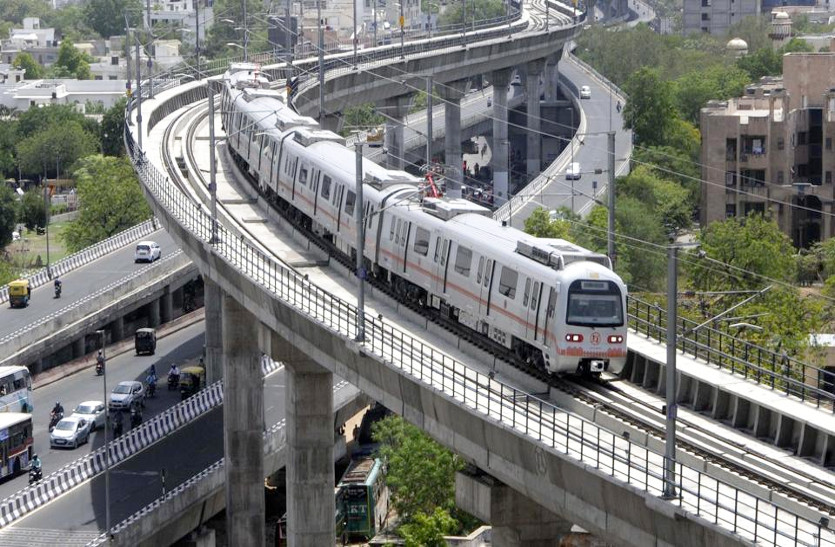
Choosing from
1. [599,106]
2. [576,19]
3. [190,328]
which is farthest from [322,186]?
[576,19]

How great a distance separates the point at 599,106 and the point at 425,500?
9721 centimetres

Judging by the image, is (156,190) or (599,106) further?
(599,106)

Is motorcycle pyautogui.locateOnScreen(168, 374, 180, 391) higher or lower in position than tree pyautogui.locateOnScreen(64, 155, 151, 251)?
lower

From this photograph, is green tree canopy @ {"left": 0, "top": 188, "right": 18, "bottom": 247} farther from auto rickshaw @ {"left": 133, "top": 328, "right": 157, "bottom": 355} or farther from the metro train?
the metro train

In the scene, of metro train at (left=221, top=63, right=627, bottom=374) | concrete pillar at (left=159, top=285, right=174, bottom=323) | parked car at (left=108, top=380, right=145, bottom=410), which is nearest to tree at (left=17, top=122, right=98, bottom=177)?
concrete pillar at (left=159, top=285, right=174, bottom=323)

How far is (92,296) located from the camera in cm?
9806

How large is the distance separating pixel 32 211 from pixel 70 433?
6852 centimetres

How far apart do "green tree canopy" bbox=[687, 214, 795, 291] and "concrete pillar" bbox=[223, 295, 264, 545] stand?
20357 mm

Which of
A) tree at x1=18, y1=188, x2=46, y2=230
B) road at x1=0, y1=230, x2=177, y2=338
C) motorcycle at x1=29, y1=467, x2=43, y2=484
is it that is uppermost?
road at x1=0, y1=230, x2=177, y2=338

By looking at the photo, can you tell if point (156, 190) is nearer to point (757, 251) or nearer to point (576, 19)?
point (757, 251)

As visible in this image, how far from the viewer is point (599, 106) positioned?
163 meters

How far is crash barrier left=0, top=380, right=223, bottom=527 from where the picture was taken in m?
64.7

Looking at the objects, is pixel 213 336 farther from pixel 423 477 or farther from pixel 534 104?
pixel 534 104

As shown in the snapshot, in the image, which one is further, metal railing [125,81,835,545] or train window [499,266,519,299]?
train window [499,266,519,299]
